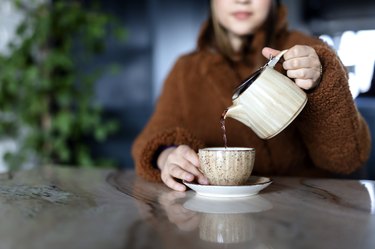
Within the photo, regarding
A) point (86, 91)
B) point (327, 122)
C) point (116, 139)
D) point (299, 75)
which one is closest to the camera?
point (299, 75)

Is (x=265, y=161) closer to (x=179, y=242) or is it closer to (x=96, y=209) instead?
(x=96, y=209)

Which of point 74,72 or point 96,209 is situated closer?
point 96,209

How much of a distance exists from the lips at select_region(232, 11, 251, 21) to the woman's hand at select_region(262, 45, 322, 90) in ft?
1.30

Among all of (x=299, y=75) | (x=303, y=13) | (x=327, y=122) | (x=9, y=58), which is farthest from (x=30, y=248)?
(x=303, y=13)

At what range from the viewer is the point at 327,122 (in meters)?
0.96

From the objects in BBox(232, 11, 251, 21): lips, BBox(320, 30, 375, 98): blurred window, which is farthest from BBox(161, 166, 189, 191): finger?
BBox(320, 30, 375, 98): blurred window

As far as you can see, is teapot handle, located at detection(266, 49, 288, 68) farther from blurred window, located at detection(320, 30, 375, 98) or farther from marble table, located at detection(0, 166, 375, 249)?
blurred window, located at detection(320, 30, 375, 98)

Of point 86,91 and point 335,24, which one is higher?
point 335,24

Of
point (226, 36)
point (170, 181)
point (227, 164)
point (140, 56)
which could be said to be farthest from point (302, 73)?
point (140, 56)

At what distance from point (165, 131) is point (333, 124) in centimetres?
35

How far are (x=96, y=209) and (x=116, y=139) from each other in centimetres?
220

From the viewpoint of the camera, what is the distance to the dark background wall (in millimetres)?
2787

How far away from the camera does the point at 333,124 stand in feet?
3.17

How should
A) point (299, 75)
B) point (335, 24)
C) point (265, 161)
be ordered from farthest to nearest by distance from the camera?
point (335, 24) < point (265, 161) < point (299, 75)
